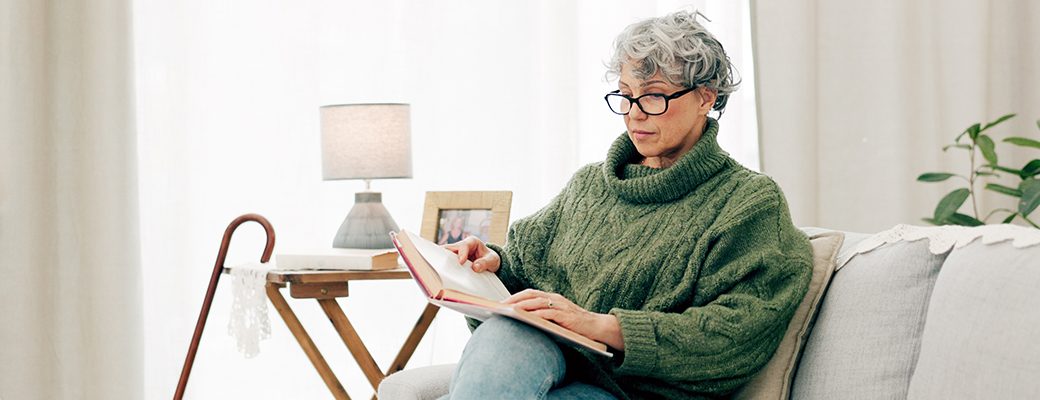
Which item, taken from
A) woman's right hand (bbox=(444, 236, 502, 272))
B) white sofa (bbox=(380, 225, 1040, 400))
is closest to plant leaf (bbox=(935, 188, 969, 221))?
white sofa (bbox=(380, 225, 1040, 400))

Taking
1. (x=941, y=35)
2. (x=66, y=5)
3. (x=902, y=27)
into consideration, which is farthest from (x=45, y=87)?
(x=941, y=35)

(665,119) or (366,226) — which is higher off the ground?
(665,119)

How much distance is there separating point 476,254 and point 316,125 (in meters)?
1.16

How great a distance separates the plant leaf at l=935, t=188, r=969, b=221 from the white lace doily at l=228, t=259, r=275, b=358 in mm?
1834

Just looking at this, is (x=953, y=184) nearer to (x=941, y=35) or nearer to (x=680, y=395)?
(x=941, y=35)

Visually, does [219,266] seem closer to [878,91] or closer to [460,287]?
[460,287]

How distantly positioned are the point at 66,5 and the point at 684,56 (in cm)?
186

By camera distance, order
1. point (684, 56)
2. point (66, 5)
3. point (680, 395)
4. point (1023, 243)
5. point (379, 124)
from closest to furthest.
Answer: point (1023, 243)
point (680, 395)
point (684, 56)
point (379, 124)
point (66, 5)

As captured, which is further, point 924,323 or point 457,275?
point 457,275

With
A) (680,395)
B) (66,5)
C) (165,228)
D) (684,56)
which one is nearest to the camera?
(680,395)

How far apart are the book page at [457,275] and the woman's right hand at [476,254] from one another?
1 cm

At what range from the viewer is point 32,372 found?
214cm

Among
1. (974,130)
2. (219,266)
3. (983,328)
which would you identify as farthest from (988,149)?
(219,266)

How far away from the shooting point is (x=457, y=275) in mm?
1192
